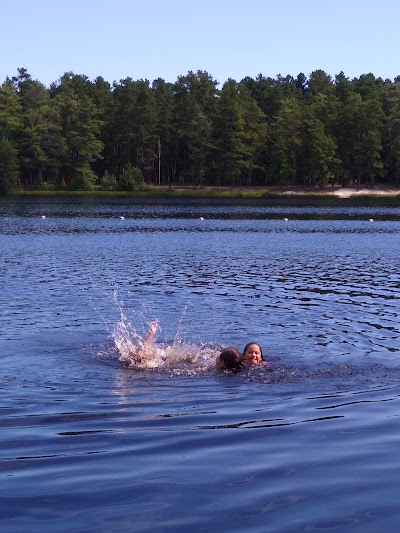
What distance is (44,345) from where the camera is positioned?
17125mm

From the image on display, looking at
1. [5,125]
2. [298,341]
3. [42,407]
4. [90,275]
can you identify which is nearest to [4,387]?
[42,407]

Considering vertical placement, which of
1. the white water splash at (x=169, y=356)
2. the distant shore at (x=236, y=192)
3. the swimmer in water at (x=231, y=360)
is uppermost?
the distant shore at (x=236, y=192)

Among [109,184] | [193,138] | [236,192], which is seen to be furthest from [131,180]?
[236,192]

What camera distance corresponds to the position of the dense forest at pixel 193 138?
128 metres

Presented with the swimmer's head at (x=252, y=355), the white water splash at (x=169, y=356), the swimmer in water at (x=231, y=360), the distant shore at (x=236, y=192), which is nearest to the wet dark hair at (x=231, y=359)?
the swimmer in water at (x=231, y=360)

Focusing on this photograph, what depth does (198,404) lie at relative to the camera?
12.5 m

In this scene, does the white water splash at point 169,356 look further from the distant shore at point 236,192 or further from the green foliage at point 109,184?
the green foliage at point 109,184

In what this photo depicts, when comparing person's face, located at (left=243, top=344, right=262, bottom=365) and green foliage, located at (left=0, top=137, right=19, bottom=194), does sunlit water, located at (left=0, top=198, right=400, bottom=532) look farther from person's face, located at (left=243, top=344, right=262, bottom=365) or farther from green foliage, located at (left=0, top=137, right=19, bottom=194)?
green foliage, located at (left=0, top=137, right=19, bottom=194)

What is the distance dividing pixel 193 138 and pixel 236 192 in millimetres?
11948

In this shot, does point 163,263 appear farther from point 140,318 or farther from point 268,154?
point 268,154

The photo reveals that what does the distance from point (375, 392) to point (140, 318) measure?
9.27 m

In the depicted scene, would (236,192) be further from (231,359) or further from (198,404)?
(198,404)

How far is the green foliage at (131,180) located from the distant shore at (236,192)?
1184 millimetres

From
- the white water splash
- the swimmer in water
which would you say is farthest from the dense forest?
the swimmer in water
